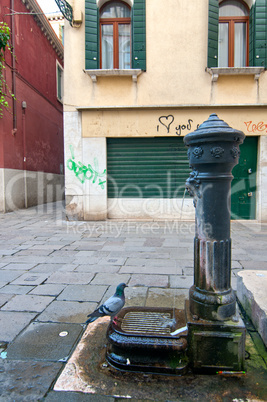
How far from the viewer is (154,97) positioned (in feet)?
28.1

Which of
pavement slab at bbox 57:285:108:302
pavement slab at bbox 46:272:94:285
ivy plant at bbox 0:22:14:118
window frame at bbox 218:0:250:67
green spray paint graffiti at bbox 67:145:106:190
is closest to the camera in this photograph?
pavement slab at bbox 57:285:108:302

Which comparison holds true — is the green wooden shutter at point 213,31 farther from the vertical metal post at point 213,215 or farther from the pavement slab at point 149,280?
the vertical metal post at point 213,215

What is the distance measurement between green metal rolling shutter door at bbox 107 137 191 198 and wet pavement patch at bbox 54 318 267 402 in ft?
22.8

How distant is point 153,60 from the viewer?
8469 millimetres

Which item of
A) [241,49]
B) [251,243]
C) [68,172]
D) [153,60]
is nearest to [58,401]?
[251,243]

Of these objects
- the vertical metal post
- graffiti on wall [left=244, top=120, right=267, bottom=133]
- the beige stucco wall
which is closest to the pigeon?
the vertical metal post

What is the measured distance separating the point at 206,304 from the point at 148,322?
55 centimetres

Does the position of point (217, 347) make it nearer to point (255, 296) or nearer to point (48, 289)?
point (255, 296)

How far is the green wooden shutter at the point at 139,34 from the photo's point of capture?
8.31 metres

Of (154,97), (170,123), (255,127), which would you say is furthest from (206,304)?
(255,127)

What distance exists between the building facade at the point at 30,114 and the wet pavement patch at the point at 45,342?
28.6 ft

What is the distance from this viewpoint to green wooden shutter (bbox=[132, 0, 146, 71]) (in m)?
8.31

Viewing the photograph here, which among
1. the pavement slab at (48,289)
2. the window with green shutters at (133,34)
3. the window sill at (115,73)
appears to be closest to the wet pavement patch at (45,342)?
the pavement slab at (48,289)

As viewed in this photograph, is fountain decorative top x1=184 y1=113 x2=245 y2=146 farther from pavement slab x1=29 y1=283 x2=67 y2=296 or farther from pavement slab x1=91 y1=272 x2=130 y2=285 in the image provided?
pavement slab x1=29 y1=283 x2=67 y2=296
